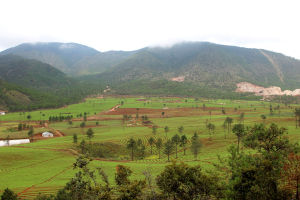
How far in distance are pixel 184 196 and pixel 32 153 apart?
67.4 meters

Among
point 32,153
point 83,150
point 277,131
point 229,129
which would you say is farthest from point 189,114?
point 277,131

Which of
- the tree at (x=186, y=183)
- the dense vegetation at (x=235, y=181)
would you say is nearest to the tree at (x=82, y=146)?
the dense vegetation at (x=235, y=181)

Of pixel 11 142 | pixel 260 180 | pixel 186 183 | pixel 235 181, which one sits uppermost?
pixel 260 180

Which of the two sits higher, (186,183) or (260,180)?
(260,180)

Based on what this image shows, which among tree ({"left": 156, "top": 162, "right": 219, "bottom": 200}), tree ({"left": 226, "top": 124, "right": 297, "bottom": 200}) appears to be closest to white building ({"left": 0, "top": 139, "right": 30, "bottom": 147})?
tree ({"left": 156, "top": 162, "right": 219, "bottom": 200})

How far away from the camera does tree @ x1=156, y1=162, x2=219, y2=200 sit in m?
27.0

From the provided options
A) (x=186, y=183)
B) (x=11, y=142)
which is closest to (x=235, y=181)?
(x=186, y=183)

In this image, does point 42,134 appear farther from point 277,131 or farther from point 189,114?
point 277,131

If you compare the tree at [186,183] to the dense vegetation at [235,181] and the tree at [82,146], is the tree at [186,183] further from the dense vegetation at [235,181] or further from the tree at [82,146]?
the tree at [82,146]

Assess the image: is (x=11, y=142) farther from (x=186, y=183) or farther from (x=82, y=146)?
(x=186, y=183)

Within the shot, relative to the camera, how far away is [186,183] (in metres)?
28.0

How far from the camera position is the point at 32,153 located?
75.5 m

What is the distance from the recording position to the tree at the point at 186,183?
27.0m

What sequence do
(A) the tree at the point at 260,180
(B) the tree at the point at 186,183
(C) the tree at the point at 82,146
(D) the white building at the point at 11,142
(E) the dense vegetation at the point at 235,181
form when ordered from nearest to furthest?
(A) the tree at the point at 260,180 < (E) the dense vegetation at the point at 235,181 < (B) the tree at the point at 186,183 < (C) the tree at the point at 82,146 < (D) the white building at the point at 11,142
